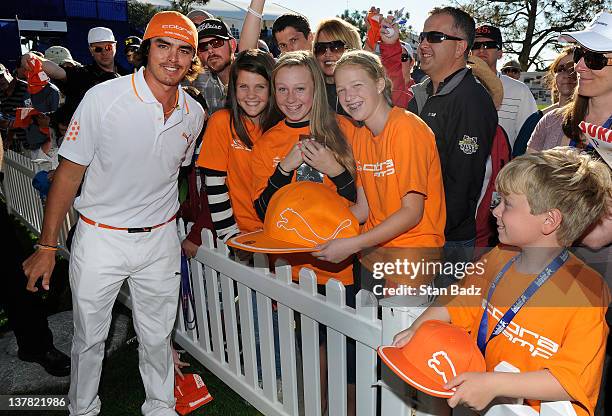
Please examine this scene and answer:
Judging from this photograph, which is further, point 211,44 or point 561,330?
point 211,44

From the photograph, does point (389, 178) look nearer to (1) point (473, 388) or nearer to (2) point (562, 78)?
(1) point (473, 388)

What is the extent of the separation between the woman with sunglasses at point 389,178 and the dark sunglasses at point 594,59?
2.55 feet

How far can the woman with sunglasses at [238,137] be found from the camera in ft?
9.76

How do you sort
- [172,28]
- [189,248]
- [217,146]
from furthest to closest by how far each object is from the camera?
[189,248] → [217,146] → [172,28]

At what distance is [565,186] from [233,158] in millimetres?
1994

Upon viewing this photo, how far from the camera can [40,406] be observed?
3549mm

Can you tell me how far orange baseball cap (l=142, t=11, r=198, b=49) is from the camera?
8.73 feet

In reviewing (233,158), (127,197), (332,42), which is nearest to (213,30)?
(332,42)

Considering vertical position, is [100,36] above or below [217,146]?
above

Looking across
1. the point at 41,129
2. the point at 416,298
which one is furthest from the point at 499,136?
the point at 41,129

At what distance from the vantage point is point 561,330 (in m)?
1.53

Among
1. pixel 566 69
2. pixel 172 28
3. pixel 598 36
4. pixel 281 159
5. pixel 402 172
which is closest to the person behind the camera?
pixel 598 36

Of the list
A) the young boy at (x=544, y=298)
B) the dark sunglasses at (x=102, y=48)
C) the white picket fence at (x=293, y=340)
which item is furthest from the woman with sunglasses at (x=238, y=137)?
the dark sunglasses at (x=102, y=48)

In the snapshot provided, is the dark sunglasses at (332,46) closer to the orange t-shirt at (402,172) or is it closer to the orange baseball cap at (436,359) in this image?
the orange t-shirt at (402,172)
